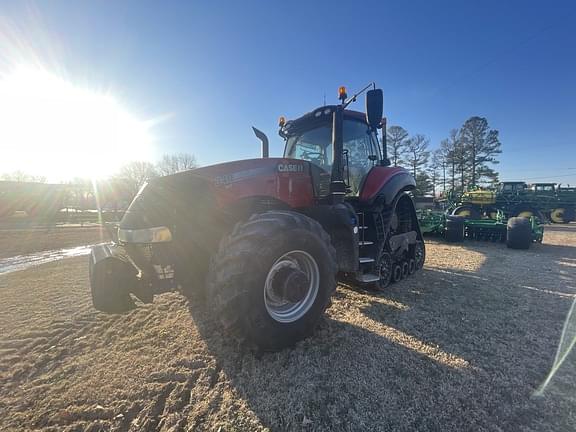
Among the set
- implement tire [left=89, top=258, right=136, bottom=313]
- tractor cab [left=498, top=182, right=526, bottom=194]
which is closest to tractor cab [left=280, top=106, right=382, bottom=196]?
implement tire [left=89, top=258, right=136, bottom=313]

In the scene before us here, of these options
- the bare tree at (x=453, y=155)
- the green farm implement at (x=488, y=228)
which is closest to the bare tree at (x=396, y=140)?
the bare tree at (x=453, y=155)

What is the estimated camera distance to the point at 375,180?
169 inches

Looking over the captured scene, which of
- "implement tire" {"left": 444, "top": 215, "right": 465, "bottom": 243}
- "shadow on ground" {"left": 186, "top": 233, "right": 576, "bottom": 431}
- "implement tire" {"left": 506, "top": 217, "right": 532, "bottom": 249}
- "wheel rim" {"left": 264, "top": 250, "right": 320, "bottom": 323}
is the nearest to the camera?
"shadow on ground" {"left": 186, "top": 233, "right": 576, "bottom": 431}

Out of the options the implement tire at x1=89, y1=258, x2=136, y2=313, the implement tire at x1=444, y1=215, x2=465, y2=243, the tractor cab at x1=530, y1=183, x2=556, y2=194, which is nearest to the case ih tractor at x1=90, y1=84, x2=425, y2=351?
the implement tire at x1=89, y1=258, x2=136, y2=313

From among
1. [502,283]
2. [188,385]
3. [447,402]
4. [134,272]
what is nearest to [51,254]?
[134,272]

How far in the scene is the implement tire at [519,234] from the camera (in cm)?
813

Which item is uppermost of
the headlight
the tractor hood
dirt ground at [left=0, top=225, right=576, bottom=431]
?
the tractor hood

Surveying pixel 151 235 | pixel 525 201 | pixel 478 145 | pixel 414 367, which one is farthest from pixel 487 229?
pixel 478 145

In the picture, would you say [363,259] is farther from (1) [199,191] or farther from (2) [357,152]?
(1) [199,191]

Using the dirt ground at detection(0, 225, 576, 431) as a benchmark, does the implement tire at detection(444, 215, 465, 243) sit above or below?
above

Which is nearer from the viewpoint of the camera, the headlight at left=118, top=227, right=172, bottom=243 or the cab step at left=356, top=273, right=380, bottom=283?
the headlight at left=118, top=227, right=172, bottom=243

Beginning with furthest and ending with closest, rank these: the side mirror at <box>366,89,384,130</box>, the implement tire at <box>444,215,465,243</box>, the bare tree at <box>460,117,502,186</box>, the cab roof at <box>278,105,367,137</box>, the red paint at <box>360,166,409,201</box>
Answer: the bare tree at <box>460,117,502,186</box> → the implement tire at <box>444,215,465,243</box> → the red paint at <box>360,166,409,201</box> → the cab roof at <box>278,105,367,137</box> → the side mirror at <box>366,89,384,130</box>

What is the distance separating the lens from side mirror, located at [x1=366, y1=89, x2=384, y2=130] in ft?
11.1

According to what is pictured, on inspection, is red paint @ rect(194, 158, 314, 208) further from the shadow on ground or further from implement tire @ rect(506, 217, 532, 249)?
implement tire @ rect(506, 217, 532, 249)
